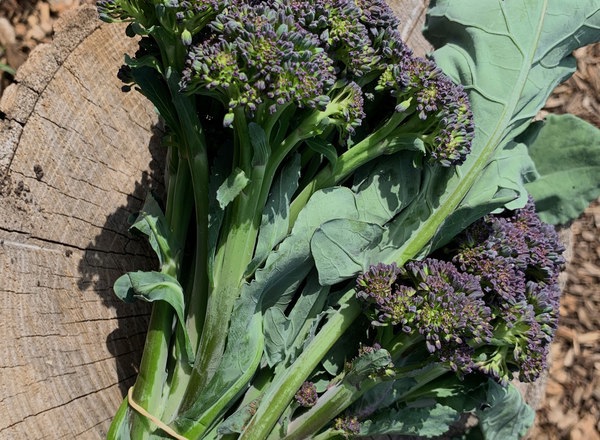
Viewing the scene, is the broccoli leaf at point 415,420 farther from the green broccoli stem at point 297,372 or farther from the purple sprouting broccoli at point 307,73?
the purple sprouting broccoli at point 307,73

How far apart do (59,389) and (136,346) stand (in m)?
0.27

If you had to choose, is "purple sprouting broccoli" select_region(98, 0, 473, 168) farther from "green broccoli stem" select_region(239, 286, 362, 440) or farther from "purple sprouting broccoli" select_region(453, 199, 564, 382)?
"green broccoli stem" select_region(239, 286, 362, 440)

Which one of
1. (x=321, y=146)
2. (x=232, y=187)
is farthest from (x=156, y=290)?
(x=321, y=146)

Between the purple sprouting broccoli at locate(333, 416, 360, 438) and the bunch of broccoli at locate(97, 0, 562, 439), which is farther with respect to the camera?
the purple sprouting broccoli at locate(333, 416, 360, 438)

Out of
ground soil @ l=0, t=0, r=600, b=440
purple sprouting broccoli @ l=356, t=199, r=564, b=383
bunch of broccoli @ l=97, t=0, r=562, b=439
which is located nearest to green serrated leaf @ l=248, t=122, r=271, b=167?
bunch of broccoli @ l=97, t=0, r=562, b=439

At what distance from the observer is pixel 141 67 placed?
1.68m

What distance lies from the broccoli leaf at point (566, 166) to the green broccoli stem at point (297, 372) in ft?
3.05

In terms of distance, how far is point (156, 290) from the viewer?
163cm

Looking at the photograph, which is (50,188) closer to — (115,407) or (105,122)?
(105,122)

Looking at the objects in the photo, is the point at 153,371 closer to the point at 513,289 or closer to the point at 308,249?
the point at 308,249

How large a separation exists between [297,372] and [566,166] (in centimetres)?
122

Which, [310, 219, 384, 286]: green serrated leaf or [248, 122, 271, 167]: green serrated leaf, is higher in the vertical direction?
[248, 122, 271, 167]: green serrated leaf

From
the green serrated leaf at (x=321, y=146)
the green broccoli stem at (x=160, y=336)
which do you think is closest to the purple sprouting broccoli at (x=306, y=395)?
the green broccoli stem at (x=160, y=336)

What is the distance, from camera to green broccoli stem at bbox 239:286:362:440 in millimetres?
1727
